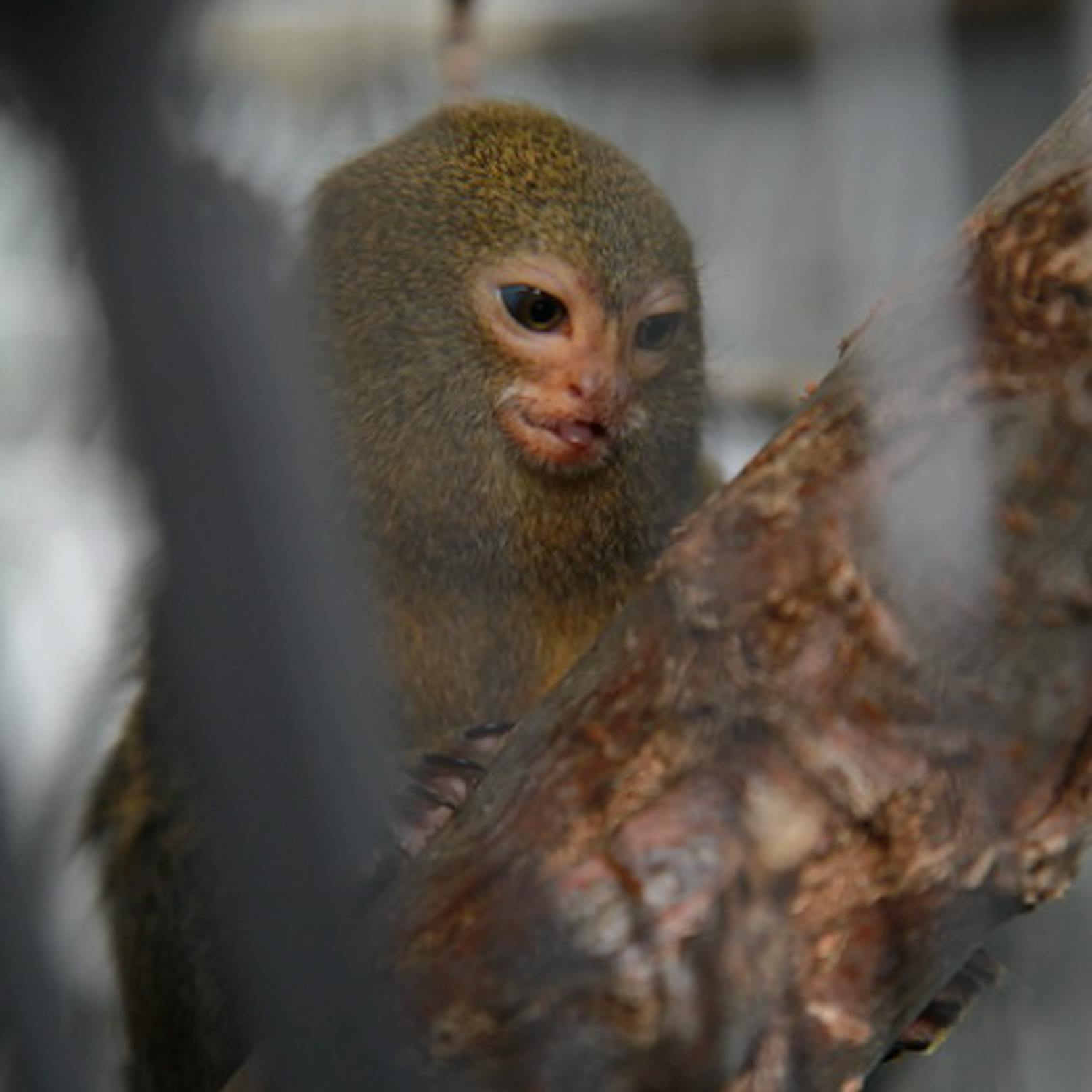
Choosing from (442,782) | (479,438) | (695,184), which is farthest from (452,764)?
(695,184)

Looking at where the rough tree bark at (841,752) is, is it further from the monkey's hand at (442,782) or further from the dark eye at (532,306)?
the dark eye at (532,306)

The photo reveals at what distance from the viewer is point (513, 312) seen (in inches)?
60.9

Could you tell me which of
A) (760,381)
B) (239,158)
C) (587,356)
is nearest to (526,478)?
(587,356)

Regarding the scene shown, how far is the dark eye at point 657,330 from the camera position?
1612 millimetres

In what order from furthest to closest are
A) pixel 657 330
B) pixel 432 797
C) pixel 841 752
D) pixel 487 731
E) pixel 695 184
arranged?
pixel 695 184
pixel 657 330
pixel 487 731
pixel 432 797
pixel 841 752

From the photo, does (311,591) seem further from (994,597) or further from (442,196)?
(442,196)

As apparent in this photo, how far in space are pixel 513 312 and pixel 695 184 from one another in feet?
3.35

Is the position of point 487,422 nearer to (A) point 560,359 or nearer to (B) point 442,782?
(A) point 560,359

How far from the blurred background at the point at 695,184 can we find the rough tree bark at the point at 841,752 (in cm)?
31

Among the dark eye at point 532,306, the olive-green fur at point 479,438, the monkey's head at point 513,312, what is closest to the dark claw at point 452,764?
the olive-green fur at point 479,438

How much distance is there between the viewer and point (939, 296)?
1.00 m

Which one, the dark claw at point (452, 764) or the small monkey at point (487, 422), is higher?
the small monkey at point (487, 422)

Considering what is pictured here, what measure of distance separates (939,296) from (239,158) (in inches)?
17.9

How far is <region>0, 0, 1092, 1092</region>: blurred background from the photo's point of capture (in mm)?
1022
